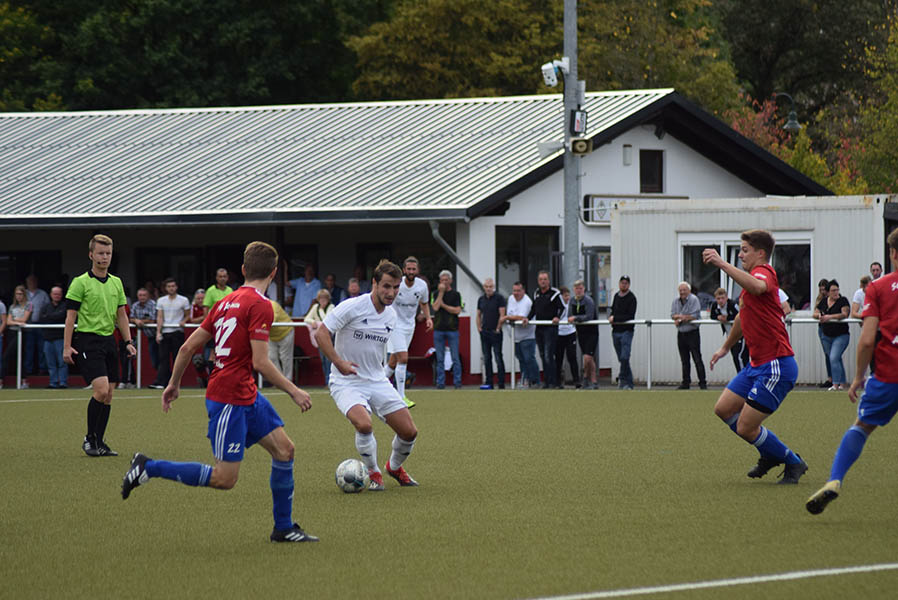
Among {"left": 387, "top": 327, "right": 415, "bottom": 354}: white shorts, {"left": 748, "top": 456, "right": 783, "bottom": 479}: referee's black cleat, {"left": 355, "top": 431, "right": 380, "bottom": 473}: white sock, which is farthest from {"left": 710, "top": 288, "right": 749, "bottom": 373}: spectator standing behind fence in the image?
{"left": 355, "top": 431, "right": 380, "bottom": 473}: white sock

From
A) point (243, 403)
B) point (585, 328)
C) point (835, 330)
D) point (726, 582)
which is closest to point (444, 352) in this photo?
point (585, 328)

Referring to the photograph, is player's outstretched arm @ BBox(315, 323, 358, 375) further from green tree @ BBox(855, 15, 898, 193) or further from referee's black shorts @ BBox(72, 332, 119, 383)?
green tree @ BBox(855, 15, 898, 193)

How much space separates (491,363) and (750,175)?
27.9 ft

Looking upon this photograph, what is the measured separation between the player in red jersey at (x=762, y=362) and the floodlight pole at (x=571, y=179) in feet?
47.1

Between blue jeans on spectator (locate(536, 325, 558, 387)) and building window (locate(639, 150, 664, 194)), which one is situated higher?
building window (locate(639, 150, 664, 194))

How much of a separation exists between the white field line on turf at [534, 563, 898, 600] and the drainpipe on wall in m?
18.2

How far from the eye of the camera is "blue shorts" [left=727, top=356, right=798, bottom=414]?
10461 millimetres

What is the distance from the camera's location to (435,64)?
43.9m

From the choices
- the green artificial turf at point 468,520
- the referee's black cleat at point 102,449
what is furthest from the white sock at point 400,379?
the referee's black cleat at point 102,449

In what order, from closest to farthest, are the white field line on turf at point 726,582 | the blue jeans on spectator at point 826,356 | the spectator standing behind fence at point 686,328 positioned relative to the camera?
the white field line on turf at point 726,582
the blue jeans on spectator at point 826,356
the spectator standing behind fence at point 686,328

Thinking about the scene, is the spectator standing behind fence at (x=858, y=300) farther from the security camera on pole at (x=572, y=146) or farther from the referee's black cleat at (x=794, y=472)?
the referee's black cleat at (x=794, y=472)

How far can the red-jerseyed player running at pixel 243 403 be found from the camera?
26.7 ft

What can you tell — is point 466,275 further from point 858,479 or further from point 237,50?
point 237,50

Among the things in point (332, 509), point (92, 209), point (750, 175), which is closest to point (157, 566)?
point (332, 509)
